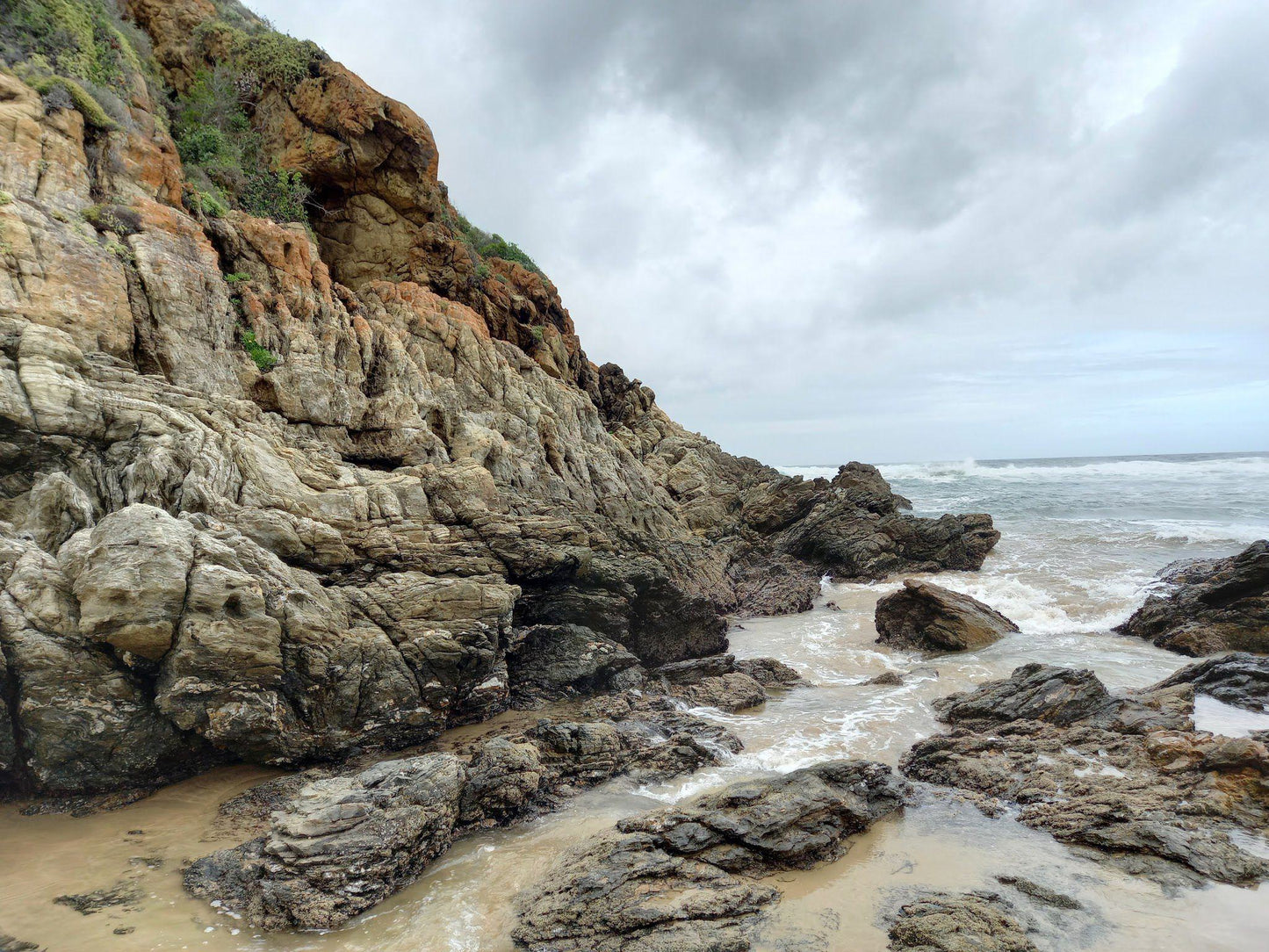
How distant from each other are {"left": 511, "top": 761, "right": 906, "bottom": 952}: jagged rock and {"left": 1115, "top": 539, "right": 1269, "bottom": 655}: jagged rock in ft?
41.8

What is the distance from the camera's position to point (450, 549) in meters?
11.7

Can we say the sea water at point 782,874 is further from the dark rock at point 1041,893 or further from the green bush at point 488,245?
the green bush at point 488,245

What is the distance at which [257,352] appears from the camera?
1389 cm

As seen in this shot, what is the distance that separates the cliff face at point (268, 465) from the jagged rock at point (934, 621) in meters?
4.44

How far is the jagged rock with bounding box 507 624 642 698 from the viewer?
40.1 feet

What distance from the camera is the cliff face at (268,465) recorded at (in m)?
7.73

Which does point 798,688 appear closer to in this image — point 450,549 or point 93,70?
point 450,549

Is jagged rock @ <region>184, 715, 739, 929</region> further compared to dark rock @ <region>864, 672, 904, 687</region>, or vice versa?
dark rock @ <region>864, 672, 904, 687</region>

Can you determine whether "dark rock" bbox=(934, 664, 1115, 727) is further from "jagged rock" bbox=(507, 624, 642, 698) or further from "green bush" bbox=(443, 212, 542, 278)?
"green bush" bbox=(443, 212, 542, 278)

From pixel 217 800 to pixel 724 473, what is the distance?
3028cm

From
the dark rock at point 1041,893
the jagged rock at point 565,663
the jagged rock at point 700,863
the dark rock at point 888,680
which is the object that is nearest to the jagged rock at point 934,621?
the dark rock at point 888,680

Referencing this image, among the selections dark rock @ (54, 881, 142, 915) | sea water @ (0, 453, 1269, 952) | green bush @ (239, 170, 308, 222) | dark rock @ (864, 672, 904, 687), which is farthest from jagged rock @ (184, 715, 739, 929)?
green bush @ (239, 170, 308, 222)

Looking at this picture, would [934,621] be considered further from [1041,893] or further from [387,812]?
[387,812]

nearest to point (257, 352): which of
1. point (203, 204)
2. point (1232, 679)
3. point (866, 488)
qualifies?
point (203, 204)
